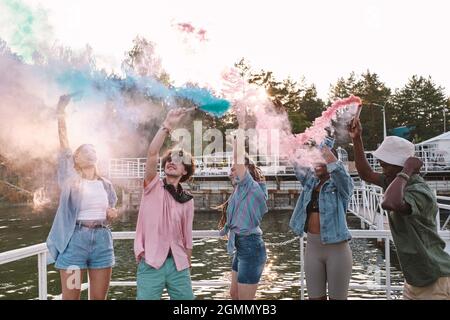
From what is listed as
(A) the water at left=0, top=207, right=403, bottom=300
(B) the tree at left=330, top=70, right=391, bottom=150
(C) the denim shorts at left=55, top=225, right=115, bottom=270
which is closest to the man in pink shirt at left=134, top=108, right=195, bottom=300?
(C) the denim shorts at left=55, top=225, right=115, bottom=270

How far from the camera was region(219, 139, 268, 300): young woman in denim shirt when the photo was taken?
4246 mm

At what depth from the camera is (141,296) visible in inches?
140

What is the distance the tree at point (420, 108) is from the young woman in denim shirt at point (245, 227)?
54.6m

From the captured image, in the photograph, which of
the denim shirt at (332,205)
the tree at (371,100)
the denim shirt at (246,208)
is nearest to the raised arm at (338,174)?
the denim shirt at (332,205)

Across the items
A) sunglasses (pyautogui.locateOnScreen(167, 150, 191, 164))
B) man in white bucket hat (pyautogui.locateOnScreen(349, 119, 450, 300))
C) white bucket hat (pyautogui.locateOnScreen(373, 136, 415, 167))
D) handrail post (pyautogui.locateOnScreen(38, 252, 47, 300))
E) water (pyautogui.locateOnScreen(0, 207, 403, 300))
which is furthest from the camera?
water (pyautogui.locateOnScreen(0, 207, 403, 300))

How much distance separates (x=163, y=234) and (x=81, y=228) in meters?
0.80

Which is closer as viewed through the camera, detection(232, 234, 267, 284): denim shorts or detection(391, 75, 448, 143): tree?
detection(232, 234, 267, 284): denim shorts

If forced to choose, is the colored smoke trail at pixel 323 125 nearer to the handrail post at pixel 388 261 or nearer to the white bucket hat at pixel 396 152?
the white bucket hat at pixel 396 152

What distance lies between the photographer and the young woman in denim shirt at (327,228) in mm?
4062

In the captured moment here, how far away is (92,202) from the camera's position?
412 centimetres

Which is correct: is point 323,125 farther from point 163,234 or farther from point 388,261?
point 163,234

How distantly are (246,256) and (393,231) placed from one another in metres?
1.44

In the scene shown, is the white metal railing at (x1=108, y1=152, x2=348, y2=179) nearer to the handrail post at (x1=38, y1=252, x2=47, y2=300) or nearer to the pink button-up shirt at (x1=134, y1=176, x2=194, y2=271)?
the pink button-up shirt at (x1=134, y1=176, x2=194, y2=271)

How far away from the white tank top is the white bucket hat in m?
2.30
